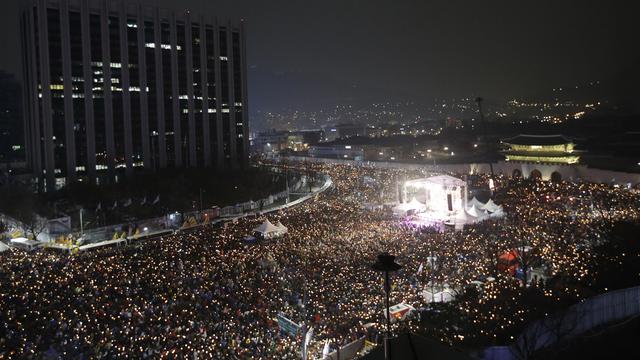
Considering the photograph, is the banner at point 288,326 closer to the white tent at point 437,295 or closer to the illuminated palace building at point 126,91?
the white tent at point 437,295

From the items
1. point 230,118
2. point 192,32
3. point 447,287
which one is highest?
point 192,32

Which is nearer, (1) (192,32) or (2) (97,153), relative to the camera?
(2) (97,153)

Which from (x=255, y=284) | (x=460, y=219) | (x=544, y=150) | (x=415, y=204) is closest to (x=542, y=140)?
(x=544, y=150)

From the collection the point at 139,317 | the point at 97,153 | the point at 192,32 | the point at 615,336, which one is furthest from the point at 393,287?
the point at 192,32

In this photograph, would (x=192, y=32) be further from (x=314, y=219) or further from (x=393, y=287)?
(x=393, y=287)

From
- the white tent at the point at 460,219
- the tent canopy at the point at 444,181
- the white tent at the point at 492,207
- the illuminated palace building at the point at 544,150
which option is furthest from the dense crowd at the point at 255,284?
the illuminated palace building at the point at 544,150

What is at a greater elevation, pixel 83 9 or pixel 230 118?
pixel 83 9

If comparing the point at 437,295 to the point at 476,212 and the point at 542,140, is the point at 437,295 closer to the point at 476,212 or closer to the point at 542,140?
the point at 476,212
